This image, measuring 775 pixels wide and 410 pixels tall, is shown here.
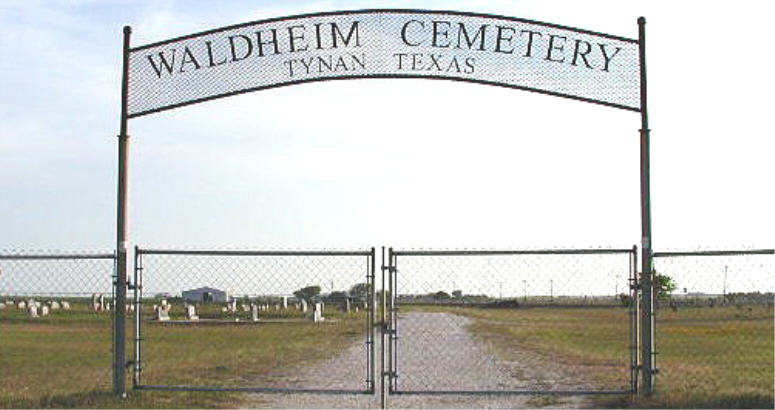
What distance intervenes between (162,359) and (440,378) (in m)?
7.48

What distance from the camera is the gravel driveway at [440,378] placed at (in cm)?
1330

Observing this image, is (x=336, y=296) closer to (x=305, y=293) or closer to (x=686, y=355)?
(x=305, y=293)

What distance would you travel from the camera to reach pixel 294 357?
2266cm

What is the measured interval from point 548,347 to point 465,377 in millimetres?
9310

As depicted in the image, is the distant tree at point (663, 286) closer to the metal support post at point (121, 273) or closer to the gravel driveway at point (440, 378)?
the gravel driveway at point (440, 378)

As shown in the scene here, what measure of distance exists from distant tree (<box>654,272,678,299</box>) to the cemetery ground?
83 centimetres

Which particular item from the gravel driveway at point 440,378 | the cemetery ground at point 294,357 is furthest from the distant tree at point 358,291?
the cemetery ground at point 294,357

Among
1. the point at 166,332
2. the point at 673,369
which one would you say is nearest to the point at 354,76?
the point at 673,369

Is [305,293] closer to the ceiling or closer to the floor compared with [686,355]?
closer to the ceiling

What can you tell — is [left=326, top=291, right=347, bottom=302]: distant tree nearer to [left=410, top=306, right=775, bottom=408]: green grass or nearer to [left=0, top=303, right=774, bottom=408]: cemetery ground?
[left=0, top=303, right=774, bottom=408]: cemetery ground

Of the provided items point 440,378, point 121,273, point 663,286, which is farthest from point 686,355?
point 121,273

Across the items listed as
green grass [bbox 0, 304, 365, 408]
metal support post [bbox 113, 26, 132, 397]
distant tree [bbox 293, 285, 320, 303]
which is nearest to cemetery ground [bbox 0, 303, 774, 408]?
green grass [bbox 0, 304, 365, 408]

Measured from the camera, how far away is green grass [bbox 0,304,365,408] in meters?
13.1

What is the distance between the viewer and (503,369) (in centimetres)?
1953
